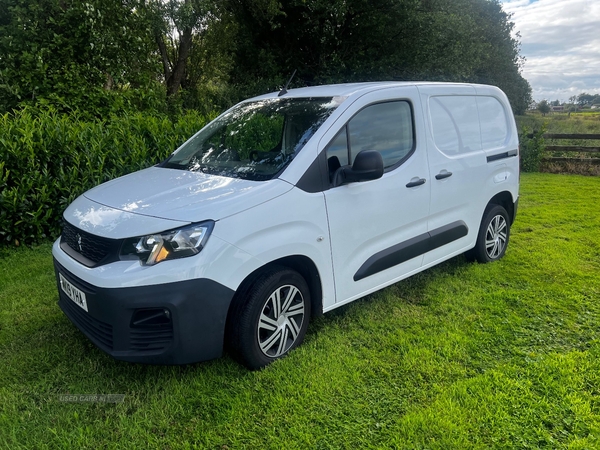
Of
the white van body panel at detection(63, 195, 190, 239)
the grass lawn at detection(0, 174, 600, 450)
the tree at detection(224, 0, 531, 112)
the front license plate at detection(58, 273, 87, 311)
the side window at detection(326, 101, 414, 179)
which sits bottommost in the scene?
the grass lawn at detection(0, 174, 600, 450)

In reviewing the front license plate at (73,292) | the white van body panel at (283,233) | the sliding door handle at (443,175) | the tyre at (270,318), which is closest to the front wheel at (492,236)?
the sliding door handle at (443,175)

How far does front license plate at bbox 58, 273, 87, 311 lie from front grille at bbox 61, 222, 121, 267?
0.57 ft

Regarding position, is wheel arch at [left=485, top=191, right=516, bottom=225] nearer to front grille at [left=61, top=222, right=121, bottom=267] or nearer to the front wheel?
the front wheel

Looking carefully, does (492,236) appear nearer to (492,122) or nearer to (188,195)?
(492,122)

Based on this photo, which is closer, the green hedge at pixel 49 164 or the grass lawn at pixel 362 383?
the grass lawn at pixel 362 383

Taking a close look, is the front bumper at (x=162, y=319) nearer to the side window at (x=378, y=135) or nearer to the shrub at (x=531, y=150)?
the side window at (x=378, y=135)

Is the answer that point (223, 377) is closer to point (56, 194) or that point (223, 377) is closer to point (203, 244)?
point (203, 244)

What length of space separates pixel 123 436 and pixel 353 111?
2581 millimetres

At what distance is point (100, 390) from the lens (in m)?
2.73

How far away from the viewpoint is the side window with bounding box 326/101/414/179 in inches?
125

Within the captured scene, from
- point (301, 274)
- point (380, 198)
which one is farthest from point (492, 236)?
point (301, 274)

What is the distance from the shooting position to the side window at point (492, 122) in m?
4.46

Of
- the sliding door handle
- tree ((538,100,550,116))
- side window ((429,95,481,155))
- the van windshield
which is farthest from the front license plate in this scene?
tree ((538,100,550,116))

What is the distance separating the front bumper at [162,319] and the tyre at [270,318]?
0.49ft
